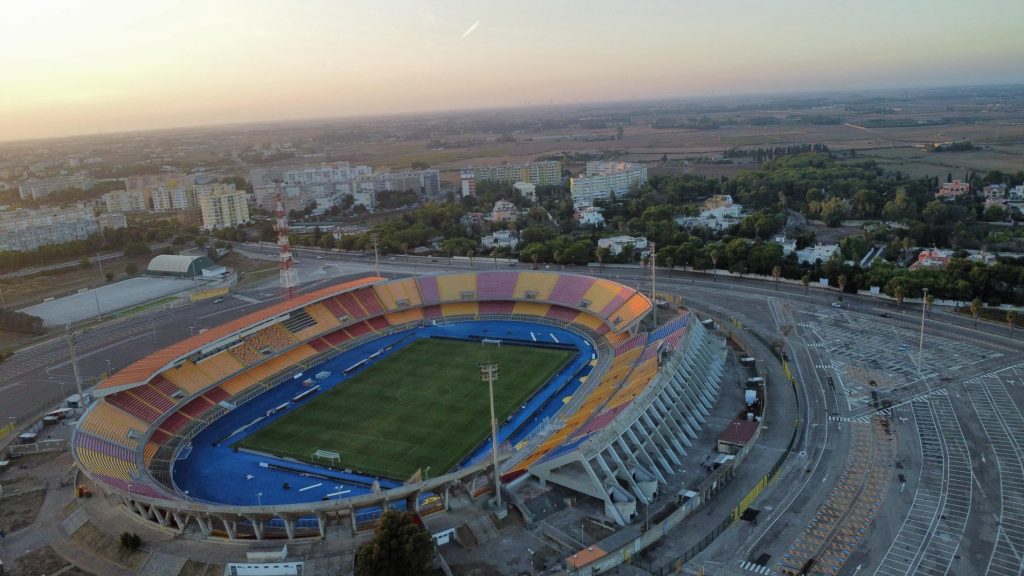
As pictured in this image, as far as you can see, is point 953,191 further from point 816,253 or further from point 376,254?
point 376,254

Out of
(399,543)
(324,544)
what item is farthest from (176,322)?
(399,543)

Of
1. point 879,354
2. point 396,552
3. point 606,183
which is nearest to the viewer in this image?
point 396,552

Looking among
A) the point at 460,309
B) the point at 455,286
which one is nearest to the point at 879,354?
the point at 460,309

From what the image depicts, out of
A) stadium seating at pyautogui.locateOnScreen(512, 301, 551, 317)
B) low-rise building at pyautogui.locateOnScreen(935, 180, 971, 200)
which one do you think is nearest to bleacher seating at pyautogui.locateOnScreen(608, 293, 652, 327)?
stadium seating at pyautogui.locateOnScreen(512, 301, 551, 317)

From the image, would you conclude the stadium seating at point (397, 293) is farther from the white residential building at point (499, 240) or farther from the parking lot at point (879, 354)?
the parking lot at point (879, 354)

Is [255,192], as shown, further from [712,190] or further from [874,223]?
[874,223]

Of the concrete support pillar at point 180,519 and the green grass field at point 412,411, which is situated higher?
the concrete support pillar at point 180,519

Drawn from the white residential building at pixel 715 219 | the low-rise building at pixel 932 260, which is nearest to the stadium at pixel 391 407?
the low-rise building at pixel 932 260
